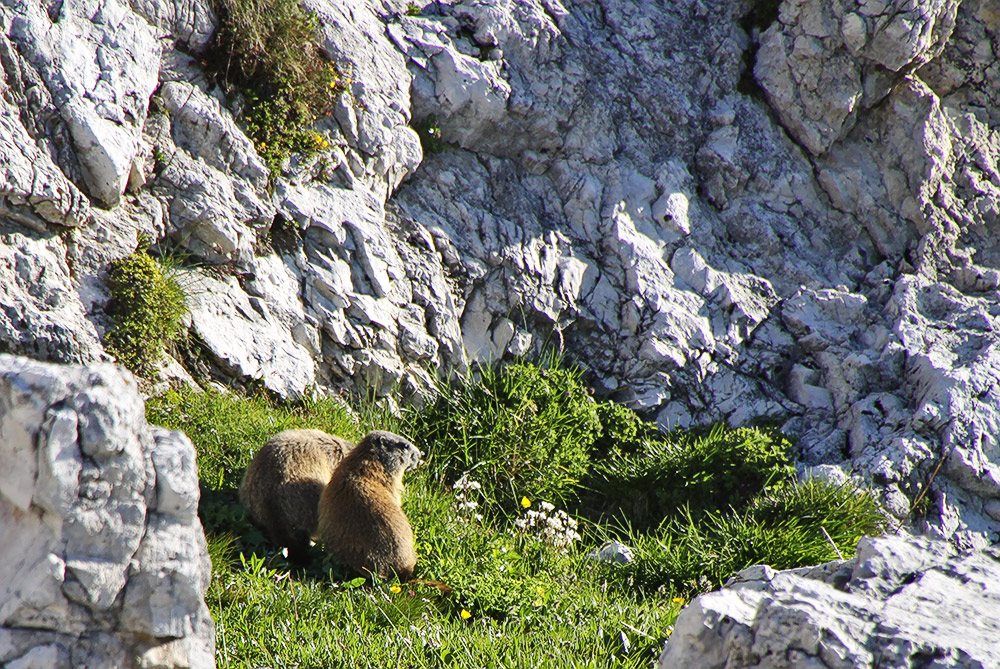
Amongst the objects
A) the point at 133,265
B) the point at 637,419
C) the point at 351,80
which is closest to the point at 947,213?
the point at 637,419

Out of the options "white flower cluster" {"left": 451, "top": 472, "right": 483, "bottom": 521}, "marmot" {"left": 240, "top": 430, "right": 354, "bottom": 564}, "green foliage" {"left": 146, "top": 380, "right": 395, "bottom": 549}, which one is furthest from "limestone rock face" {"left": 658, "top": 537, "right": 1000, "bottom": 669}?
"white flower cluster" {"left": 451, "top": 472, "right": 483, "bottom": 521}

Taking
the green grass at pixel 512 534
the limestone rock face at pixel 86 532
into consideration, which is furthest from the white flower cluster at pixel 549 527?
the limestone rock face at pixel 86 532

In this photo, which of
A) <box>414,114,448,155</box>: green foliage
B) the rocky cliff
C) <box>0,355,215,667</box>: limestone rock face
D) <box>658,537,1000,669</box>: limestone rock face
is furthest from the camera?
<box>414,114,448,155</box>: green foliage

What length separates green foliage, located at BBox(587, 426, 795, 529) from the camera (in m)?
8.04

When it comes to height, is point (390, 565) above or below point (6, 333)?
above

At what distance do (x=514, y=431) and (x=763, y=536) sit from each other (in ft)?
8.43

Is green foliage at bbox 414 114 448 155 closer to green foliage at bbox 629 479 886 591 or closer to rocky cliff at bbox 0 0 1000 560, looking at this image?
rocky cliff at bbox 0 0 1000 560

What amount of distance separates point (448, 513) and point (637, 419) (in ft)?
9.88

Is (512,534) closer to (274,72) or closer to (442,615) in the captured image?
(442,615)

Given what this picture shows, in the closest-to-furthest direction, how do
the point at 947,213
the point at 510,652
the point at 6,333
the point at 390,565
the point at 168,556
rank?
1. the point at 168,556
2. the point at 510,652
3. the point at 390,565
4. the point at 6,333
5. the point at 947,213

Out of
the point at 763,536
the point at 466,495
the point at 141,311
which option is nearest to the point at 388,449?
the point at 466,495

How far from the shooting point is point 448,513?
21.7ft

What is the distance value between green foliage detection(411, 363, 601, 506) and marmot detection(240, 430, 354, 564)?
6.42ft

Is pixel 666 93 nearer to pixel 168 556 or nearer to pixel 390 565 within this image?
pixel 390 565
